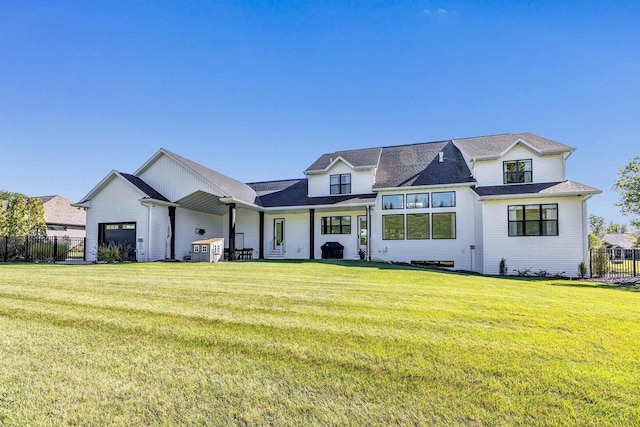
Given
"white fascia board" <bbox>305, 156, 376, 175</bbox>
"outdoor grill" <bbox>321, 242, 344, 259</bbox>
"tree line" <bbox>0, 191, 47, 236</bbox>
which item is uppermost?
"white fascia board" <bbox>305, 156, 376, 175</bbox>

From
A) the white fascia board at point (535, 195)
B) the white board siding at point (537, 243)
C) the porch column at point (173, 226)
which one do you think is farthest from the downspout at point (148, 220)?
the white board siding at point (537, 243)

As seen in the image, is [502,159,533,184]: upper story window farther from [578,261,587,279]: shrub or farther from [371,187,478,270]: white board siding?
[578,261,587,279]: shrub

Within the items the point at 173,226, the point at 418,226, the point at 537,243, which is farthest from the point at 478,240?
the point at 173,226

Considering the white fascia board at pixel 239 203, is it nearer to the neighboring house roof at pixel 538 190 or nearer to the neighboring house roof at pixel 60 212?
the neighboring house roof at pixel 538 190

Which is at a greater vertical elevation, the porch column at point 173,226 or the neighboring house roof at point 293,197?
the neighboring house roof at point 293,197

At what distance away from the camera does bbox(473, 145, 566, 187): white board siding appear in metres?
16.8

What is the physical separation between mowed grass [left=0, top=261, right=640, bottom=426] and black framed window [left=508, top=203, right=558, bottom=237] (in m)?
10.3

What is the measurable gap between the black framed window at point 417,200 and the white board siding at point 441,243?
187 millimetres

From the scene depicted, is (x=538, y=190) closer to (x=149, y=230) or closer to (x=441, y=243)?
(x=441, y=243)

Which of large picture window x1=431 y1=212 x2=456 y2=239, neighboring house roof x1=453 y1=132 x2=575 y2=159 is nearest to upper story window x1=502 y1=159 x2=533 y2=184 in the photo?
neighboring house roof x1=453 y1=132 x2=575 y2=159

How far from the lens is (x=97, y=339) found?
4.23 metres

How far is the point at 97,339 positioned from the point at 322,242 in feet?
54.2

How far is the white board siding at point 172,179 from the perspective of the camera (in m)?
18.8

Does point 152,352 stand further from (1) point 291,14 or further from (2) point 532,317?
(1) point 291,14
